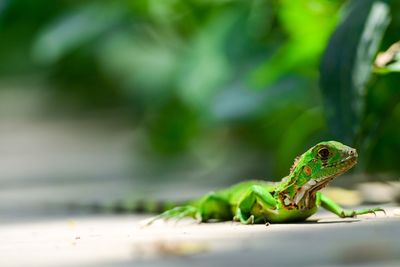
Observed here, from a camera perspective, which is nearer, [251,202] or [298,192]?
[298,192]

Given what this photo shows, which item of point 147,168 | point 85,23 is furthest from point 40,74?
point 85,23

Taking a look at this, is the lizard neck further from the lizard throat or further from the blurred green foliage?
the blurred green foliage

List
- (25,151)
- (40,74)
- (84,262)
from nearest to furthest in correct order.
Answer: (84,262) < (25,151) < (40,74)

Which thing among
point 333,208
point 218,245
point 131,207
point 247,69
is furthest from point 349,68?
point 247,69

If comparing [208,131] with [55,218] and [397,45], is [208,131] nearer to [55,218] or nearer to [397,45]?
[55,218]

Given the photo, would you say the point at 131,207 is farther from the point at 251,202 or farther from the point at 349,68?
the point at 251,202

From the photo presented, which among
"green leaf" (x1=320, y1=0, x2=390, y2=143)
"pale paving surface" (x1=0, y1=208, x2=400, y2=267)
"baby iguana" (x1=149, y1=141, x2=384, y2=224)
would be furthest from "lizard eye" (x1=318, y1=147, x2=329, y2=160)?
"green leaf" (x1=320, y1=0, x2=390, y2=143)
